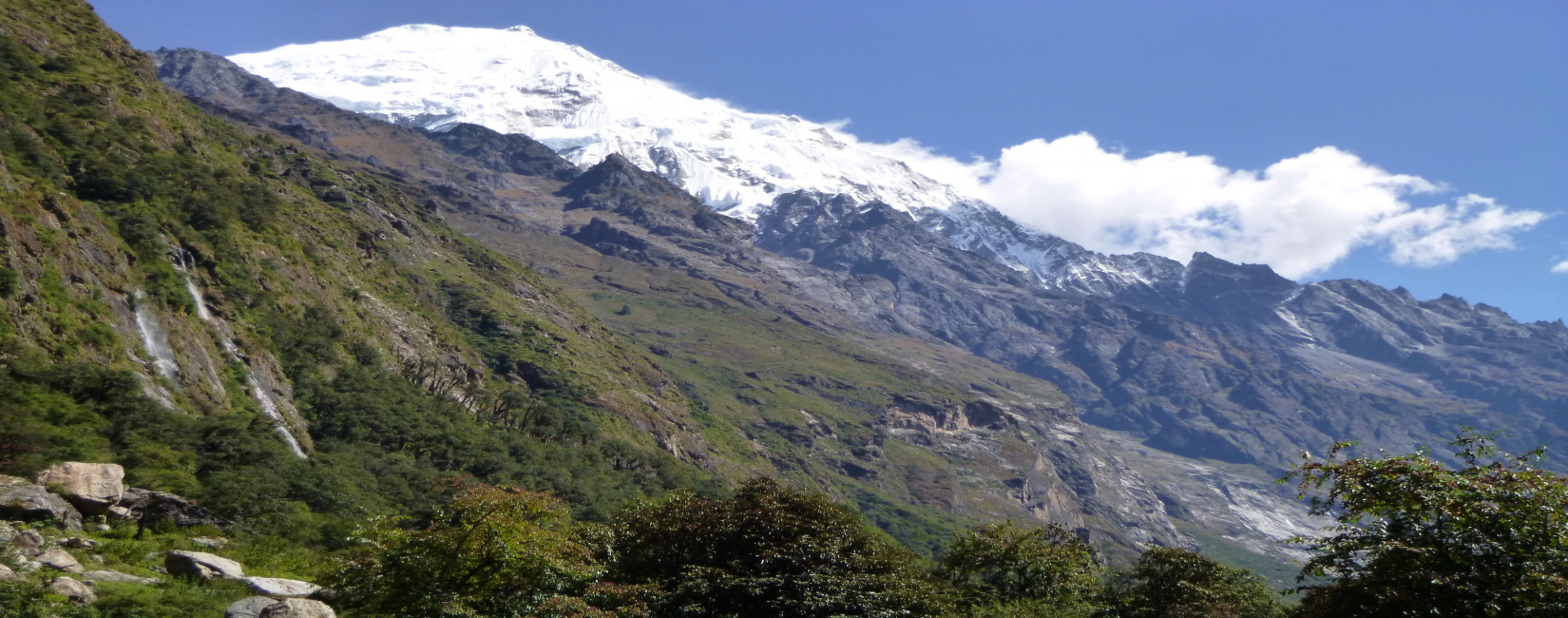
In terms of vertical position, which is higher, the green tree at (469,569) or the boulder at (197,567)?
the green tree at (469,569)

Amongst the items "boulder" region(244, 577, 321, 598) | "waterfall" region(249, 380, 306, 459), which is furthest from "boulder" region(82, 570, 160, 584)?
"waterfall" region(249, 380, 306, 459)

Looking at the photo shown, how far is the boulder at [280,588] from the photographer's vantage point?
27781 mm

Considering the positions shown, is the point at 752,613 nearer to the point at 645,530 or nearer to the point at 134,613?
the point at 645,530

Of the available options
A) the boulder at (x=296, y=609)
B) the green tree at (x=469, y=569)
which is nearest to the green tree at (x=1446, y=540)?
the green tree at (x=469, y=569)

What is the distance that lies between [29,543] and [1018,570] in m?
38.2

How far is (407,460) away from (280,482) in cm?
3430

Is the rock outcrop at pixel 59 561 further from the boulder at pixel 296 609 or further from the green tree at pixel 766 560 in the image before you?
the green tree at pixel 766 560

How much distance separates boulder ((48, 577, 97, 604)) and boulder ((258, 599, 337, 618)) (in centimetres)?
467

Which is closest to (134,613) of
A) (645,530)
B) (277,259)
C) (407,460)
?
(645,530)

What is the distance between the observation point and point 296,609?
2353 cm

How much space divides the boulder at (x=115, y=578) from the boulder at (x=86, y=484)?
999cm

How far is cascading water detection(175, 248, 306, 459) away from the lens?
273 feet

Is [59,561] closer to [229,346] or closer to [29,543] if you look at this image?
[29,543]

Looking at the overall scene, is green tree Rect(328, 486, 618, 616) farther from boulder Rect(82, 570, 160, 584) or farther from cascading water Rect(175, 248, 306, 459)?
cascading water Rect(175, 248, 306, 459)
